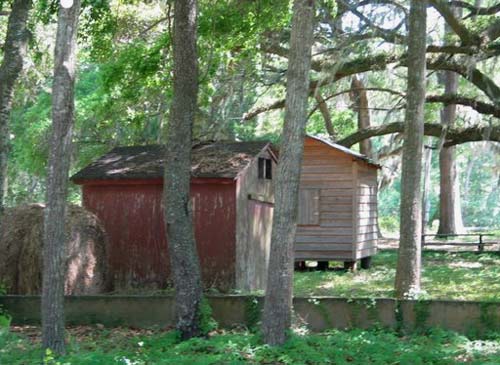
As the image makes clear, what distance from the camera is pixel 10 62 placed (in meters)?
12.1

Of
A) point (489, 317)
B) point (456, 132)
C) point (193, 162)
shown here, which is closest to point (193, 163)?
point (193, 162)

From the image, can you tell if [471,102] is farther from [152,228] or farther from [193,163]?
[152,228]

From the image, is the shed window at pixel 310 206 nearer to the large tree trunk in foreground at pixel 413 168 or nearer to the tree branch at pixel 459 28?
the tree branch at pixel 459 28

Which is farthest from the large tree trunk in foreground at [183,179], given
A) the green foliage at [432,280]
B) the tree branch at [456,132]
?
the tree branch at [456,132]

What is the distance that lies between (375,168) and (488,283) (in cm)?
748

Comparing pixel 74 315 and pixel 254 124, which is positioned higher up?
pixel 254 124

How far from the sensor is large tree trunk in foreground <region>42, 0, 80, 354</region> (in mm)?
8773

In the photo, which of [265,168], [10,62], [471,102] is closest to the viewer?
[10,62]

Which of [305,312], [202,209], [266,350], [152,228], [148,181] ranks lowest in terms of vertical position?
[266,350]

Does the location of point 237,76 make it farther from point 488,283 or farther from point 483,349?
point 483,349

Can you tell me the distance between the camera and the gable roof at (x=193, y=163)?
48.7 ft

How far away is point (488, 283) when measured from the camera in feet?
52.4

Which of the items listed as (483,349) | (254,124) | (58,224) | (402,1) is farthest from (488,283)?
(254,124)

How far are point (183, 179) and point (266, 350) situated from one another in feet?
8.54
